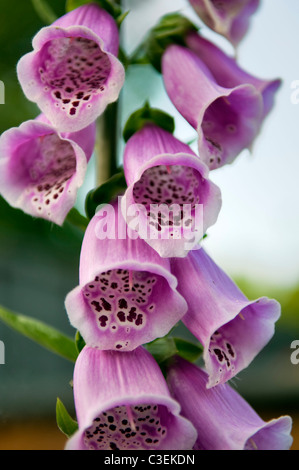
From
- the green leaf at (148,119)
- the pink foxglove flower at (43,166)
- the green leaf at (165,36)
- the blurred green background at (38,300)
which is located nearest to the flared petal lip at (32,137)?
the pink foxglove flower at (43,166)

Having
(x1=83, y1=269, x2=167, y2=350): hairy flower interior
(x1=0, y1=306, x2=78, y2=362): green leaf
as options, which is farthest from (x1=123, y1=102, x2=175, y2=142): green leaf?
(x1=0, y1=306, x2=78, y2=362): green leaf

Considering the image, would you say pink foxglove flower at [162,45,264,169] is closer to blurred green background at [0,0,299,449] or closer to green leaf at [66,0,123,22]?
green leaf at [66,0,123,22]

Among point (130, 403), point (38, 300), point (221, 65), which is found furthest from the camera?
point (38, 300)

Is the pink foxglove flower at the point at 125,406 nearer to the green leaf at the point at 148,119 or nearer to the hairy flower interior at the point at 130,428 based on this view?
the hairy flower interior at the point at 130,428

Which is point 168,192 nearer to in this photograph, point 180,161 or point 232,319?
point 180,161

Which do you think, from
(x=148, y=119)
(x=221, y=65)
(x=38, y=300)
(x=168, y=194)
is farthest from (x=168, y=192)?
(x=38, y=300)

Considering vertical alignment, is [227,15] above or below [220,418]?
above
